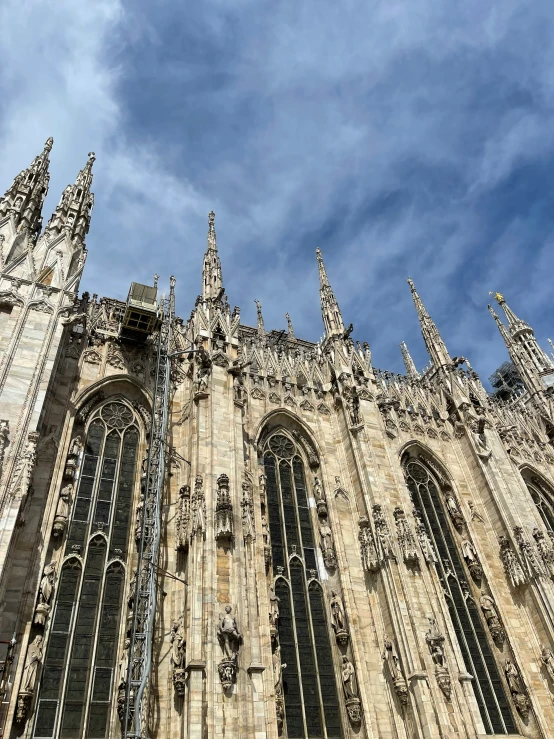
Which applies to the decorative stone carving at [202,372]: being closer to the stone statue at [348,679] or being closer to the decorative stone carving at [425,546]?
the decorative stone carving at [425,546]

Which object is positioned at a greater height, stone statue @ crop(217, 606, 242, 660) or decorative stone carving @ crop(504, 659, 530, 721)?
stone statue @ crop(217, 606, 242, 660)

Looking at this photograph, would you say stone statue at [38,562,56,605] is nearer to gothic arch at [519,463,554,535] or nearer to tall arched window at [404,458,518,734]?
tall arched window at [404,458,518,734]

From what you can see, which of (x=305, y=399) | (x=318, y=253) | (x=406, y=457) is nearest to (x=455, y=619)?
(x=406, y=457)

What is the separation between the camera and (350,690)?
1453 cm

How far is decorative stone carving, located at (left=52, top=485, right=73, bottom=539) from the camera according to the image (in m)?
14.0

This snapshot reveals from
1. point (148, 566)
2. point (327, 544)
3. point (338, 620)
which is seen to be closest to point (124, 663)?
point (148, 566)

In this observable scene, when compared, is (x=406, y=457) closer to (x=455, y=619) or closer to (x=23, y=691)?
(x=455, y=619)

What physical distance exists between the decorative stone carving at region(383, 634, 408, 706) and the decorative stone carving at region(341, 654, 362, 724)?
0.99 m

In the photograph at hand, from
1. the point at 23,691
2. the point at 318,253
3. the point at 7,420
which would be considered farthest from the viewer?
the point at 318,253

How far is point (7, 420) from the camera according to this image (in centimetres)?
1295

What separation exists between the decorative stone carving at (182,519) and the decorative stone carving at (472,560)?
428 inches

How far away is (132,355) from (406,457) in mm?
11700

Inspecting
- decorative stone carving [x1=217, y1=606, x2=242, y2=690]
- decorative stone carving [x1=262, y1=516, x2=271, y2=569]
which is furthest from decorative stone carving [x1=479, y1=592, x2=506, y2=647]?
decorative stone carving [x1=217, y1=606, x2=242, y2=690]

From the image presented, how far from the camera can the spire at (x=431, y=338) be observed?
26.5m
